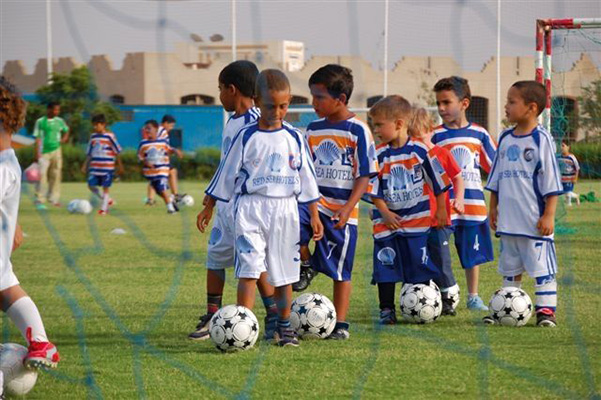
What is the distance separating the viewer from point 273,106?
6.33 metres

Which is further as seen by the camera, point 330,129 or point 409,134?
point 409,134

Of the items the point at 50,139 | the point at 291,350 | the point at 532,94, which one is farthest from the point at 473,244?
the point at 50,139

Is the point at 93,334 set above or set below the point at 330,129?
below

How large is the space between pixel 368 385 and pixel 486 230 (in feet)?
10.8

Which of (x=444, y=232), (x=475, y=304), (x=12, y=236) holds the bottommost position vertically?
(x=475, y=304)

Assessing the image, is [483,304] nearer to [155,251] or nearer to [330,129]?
[330,129]

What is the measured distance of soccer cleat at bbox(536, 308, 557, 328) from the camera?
7168 mm

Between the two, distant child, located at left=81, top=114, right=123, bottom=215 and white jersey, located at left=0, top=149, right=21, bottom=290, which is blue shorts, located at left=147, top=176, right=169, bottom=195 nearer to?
distant child, located at left=81, top=114, right=123, bottom=215

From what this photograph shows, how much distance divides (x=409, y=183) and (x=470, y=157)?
103 centimetres

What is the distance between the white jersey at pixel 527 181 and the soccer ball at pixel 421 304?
2.09ft

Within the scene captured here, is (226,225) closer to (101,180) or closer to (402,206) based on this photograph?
(402,206)

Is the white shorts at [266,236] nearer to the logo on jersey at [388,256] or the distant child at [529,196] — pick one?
the logo on jersey at [388,256]

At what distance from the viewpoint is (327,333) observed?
6.73 meters

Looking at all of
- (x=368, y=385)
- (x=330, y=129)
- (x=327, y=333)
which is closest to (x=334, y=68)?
(x=330, y=129)
